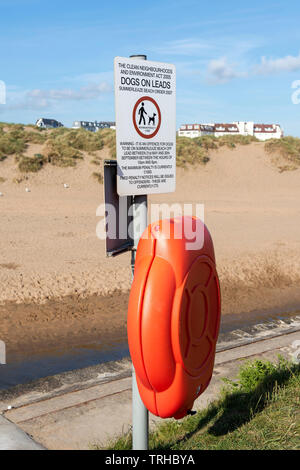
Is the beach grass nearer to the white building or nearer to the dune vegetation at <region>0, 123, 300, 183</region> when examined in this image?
the dune vegetation at <region>0, 123, 300, 183</region>

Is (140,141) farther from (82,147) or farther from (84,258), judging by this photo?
(82,147)

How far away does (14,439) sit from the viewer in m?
4.32

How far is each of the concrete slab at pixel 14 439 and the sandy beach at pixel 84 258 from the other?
9.72 ft

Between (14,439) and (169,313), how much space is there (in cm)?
206

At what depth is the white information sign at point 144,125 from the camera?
342 centimetres

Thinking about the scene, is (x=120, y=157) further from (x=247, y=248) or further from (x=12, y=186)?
(x=12, y=186)

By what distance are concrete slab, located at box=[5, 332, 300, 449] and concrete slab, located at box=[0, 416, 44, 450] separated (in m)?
0.10

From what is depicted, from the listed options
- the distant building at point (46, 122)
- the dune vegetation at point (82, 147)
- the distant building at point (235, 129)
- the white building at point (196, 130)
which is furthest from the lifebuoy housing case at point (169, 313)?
the distant building at point (235, 129)

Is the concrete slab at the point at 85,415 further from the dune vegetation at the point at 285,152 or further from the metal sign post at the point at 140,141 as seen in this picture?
the dune vegetation at the point at 285,152

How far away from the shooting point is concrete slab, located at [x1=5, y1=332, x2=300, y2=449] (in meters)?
4.48

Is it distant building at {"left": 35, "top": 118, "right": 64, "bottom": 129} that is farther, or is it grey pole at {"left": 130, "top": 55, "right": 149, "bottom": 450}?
distant building at {"left": 35, "top": 118, "right": 64, "bottom": 129}

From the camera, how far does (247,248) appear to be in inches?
532

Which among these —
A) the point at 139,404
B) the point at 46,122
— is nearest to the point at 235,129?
the point at 46,122

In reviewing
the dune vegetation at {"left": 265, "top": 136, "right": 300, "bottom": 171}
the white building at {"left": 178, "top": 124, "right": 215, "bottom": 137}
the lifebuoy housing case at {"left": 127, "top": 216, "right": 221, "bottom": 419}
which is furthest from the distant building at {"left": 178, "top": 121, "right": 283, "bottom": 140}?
the lifebuoy housing case at {"left": 127, "top": 216, "right": 221, "bottom": 419}
